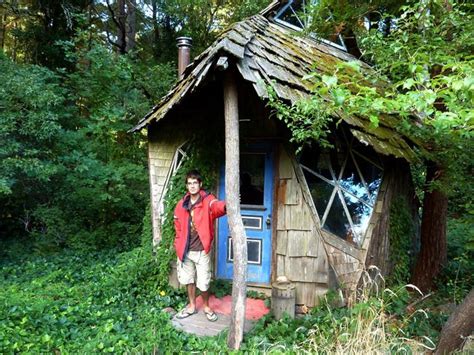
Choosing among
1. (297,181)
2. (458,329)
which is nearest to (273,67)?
(297,181)

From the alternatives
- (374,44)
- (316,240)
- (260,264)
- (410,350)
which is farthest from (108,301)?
(374,44)

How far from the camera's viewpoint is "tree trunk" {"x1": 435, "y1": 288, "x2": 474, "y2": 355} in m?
3.36

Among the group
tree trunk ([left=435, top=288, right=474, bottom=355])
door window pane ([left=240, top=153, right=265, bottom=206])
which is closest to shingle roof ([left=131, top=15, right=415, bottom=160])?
door window pane ([left=240, top=153, right=265, bottom=206])

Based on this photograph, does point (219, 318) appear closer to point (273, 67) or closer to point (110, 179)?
point (273, 67)

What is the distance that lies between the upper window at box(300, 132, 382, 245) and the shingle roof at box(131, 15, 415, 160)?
0.50 meters

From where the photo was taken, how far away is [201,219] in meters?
4.47

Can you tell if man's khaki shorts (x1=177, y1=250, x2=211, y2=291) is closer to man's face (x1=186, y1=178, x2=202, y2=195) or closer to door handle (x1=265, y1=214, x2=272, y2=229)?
man's face (x1=186, y1=178, x2=202, y2=195)

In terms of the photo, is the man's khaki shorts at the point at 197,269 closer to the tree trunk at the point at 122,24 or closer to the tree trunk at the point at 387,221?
the tree trunk at the point at 387,221

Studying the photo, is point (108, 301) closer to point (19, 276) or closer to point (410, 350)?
point (19, 276)

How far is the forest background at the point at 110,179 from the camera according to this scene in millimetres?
3754

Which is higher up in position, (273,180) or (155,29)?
(155,29)

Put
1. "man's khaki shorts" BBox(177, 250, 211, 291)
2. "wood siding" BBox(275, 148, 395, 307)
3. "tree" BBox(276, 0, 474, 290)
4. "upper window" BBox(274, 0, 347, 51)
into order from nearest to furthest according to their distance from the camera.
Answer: "tree" BBox(276, 0, 474, 290) < "man's khaki shorts" BBox(177, 250, 211, 291) < "wood siding" BBox(275, 148, 395, 307) < "upper window" BBox(274, 0, 347, 51)

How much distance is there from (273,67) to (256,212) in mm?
1959

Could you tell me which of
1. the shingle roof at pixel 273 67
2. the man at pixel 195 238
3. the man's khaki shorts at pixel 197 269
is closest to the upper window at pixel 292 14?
the shingle roof at pixel 273 67
